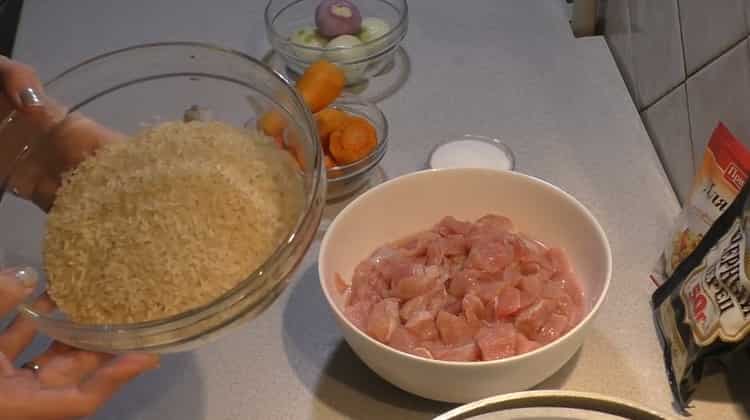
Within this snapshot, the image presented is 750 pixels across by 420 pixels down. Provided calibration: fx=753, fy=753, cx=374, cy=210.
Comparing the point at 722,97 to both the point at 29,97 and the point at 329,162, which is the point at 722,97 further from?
the point at 29,97

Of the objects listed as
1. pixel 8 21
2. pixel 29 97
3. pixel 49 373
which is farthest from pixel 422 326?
pixel 8 21

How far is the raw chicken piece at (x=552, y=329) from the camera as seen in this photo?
2.58 ft

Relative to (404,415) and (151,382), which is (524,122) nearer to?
(404,415)

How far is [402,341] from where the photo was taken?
788mm

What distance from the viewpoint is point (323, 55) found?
4.05 feet

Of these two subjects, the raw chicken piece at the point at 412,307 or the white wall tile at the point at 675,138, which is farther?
the white wall tile at the point at 675,138

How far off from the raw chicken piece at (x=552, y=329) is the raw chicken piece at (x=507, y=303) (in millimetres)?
34

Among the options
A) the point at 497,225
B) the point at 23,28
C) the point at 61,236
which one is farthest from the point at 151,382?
the point at 23,28

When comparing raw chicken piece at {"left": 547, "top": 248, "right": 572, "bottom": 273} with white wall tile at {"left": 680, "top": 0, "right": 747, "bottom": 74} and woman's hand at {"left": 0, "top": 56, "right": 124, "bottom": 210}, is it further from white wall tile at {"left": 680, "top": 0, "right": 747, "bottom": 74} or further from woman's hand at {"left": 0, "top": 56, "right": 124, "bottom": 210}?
woman's hand at {"left": 0, "top": 56, "right": 124, "bottom": 210}

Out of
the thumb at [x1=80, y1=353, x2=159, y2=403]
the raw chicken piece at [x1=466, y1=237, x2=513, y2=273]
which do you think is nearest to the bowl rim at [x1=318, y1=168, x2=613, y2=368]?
the raw chicken piece at [x1=466, y1=237, x2=513, y2=273]

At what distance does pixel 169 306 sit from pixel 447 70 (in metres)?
0.81

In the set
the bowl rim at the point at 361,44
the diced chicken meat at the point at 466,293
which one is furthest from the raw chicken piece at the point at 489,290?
the bowl rim at the point at 361,44

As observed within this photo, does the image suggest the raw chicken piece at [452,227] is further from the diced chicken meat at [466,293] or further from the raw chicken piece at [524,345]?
the raw chicken piece at [524,345]

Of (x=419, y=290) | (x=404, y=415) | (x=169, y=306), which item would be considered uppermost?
(x=169, y=306)
